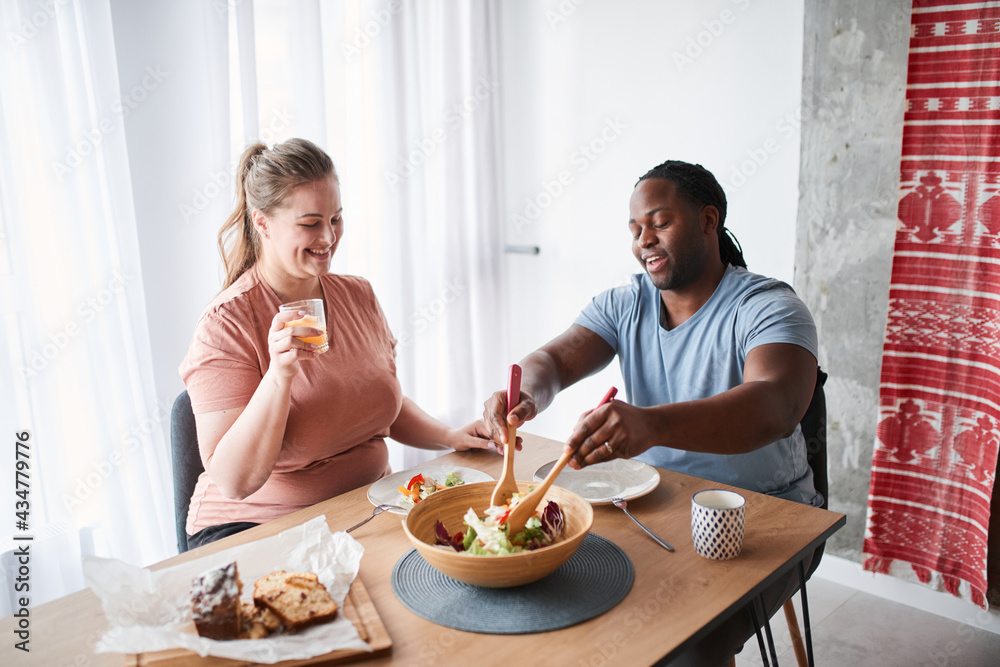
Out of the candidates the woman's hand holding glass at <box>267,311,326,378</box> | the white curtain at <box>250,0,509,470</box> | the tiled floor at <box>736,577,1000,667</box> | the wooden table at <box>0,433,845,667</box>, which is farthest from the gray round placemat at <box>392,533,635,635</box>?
the white curtain at <box>250,0,509,470</box>

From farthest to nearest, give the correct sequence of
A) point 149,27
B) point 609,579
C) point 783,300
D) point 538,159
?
1. point 538,159
2. point 149,27
3. point 783,300
4. point 609,579

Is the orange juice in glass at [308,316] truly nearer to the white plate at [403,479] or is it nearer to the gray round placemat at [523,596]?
the white plate at [403,479]

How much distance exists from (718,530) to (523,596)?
34 centimetres

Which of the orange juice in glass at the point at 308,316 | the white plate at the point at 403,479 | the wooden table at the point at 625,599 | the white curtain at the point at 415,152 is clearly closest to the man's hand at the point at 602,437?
the wooden table at the point at 625,599

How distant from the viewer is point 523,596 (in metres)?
1.09

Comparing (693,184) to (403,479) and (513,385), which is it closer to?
(513,385)

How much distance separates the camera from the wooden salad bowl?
1.05 meters

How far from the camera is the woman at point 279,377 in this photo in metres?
1.53

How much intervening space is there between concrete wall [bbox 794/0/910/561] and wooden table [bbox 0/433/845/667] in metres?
1.16

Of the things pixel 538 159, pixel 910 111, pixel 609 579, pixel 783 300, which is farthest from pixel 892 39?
pixel 609 579

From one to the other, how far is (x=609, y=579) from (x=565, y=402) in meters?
2.31

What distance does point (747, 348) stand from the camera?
1676mm

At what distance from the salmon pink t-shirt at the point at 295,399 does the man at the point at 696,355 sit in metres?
0.34

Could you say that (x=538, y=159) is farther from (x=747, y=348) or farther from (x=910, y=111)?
(x=747, y=348)
